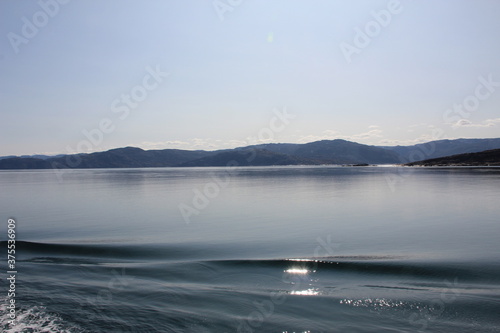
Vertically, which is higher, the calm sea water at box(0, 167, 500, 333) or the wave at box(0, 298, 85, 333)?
the wave at box(0, 298, 85, 333)

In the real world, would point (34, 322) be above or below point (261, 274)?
above

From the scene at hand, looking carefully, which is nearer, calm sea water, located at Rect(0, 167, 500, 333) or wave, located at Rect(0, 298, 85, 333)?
wave, located at Rect(0, 298, 85, 333)

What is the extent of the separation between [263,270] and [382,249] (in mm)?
7554

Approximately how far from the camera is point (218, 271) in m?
15.5

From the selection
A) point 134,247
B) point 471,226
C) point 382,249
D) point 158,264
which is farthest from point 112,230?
point 471,226
